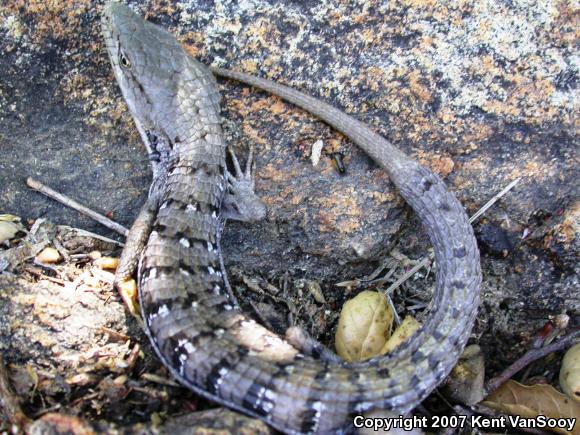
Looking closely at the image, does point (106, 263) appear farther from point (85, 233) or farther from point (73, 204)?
point (73, 204)

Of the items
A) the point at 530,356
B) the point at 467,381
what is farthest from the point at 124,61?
the point at 530,356

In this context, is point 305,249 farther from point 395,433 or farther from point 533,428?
point 533,428

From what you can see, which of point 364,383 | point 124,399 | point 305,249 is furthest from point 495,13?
point 124,399

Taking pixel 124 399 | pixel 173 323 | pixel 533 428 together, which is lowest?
pixel 533 428

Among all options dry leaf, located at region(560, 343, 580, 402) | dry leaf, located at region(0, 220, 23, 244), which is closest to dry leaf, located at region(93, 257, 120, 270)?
dry leaf, located at region(0, 220, 23, 244)

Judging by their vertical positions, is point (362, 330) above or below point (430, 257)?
below
